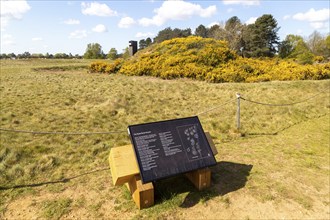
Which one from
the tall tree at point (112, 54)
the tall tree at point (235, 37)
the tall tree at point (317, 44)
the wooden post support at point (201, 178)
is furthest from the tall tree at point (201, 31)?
the wooden post support at point (201, 178)

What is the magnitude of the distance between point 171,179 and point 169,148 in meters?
1.02

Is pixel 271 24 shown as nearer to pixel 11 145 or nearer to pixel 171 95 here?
pixel 171 95

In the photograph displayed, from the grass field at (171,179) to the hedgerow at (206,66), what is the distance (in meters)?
5.32

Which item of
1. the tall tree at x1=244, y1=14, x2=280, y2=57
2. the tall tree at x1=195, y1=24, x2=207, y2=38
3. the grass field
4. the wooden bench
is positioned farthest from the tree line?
the wooden bench

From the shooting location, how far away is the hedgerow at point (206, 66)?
16766 millimetres

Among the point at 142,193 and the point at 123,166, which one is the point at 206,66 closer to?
the point at 123,166

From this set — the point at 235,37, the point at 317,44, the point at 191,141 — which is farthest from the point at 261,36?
the point at 191,141

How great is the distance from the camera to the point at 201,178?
14.9 feet

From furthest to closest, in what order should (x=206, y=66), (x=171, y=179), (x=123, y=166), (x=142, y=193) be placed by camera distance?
(x=206, y=66)
(x=171, y=179)
(x=123, y=166)
(x=142, y=193)

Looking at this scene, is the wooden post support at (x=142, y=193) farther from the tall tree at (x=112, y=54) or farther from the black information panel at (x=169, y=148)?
the tall tree at (x=112, y=54)

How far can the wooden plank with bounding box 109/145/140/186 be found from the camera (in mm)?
4036

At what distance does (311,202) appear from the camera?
14.0ft

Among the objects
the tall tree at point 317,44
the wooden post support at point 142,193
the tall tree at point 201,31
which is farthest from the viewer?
the tall tree at point 201,31

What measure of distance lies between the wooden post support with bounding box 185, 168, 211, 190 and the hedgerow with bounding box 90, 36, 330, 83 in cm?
1234
